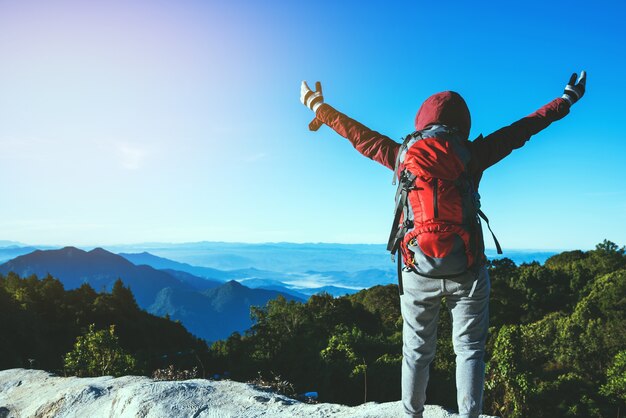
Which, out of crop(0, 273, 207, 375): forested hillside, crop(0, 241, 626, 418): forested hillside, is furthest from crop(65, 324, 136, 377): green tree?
crop(0, 273, 207, 375): forested hillside

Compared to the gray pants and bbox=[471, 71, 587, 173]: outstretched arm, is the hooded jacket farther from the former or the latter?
the gray pants

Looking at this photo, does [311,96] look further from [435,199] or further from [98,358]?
[98,358]

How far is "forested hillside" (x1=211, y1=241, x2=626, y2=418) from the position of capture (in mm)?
21172

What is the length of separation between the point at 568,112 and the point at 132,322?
2064 inches

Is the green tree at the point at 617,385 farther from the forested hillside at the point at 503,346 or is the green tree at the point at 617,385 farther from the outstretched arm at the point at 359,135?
the outstretched arm at the point at 359,135

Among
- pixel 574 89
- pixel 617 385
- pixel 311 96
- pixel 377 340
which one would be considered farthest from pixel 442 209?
pixel 377 340

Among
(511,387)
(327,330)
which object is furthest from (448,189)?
(327,330)

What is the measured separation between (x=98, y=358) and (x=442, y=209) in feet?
36.6

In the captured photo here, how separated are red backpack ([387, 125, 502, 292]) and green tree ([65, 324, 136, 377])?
33.7ft

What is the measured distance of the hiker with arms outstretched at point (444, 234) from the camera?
9.97ft

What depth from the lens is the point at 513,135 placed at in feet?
11.1

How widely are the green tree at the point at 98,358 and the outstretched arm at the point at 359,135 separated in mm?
9841

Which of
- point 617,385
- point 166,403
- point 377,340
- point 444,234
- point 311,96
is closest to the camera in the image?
point 444,234

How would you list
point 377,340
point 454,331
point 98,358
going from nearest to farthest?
point 454,331, point 98,358, point 377,340
